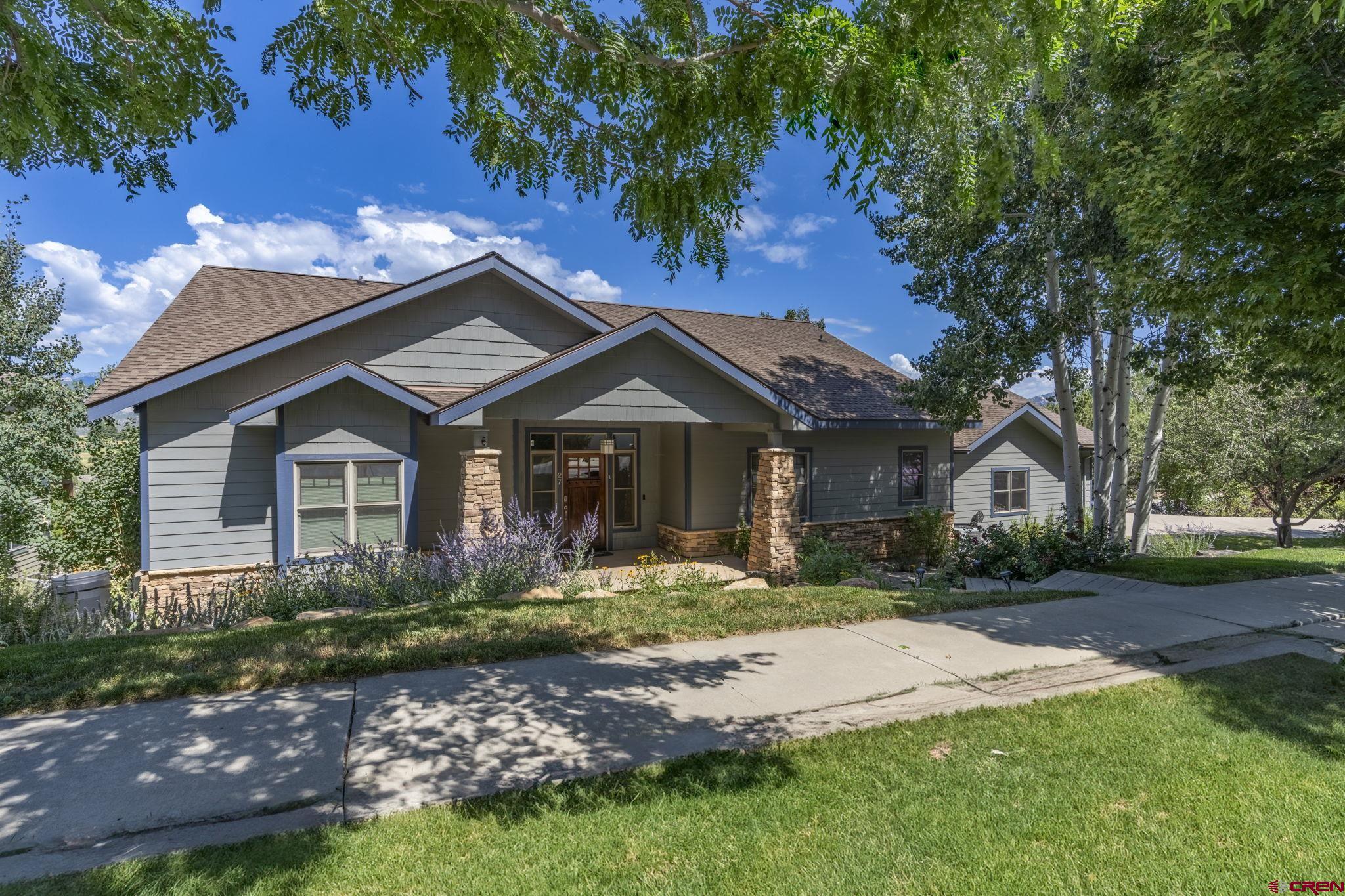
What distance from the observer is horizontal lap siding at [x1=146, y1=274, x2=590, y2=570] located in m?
9.09

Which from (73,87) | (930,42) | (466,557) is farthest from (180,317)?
(930,42)

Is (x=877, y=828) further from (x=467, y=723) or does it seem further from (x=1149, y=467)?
(x=1149, y=467)

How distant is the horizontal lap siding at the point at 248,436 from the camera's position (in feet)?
29.8

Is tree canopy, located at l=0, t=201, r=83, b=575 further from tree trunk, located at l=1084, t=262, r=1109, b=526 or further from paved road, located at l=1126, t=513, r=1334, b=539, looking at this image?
paved road, located at l=1126, t=513, r=1334, b=539

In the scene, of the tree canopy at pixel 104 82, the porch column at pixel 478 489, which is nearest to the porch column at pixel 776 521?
the porch column at pixel 478 489

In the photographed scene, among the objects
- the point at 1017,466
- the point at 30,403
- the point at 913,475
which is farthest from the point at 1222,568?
the point at 30,403

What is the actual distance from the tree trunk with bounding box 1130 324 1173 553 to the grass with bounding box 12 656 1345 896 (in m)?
11.4

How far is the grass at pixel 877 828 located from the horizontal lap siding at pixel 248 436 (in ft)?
24.5

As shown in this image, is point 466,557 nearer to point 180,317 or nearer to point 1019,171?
point 180,317

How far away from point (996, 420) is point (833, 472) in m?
6.26

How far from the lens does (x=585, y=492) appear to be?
43.5ft

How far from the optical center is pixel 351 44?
14.6ft

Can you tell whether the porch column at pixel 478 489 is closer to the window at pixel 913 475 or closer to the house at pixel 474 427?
the house at pixel 474 427

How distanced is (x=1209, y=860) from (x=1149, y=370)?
11.4 meters
